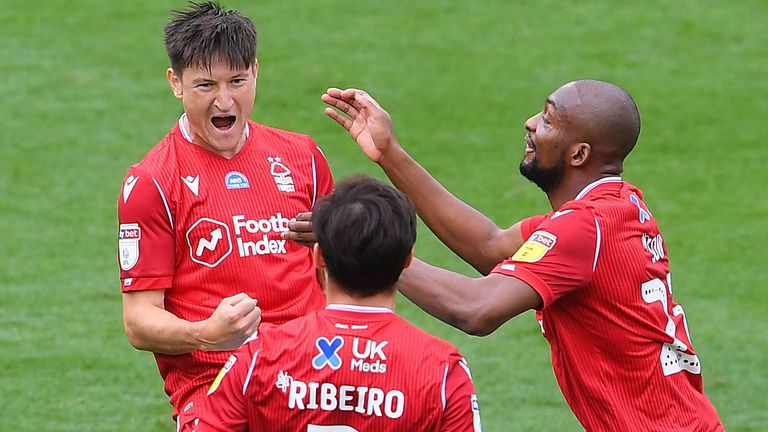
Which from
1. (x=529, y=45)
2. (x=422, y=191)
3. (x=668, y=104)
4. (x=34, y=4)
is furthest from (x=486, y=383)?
(x=34, y=4)

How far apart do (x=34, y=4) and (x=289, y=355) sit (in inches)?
565

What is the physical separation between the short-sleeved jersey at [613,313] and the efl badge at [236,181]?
1.03m

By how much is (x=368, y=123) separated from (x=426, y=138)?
8.66 metres

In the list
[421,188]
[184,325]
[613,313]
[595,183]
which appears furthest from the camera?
[421,188]

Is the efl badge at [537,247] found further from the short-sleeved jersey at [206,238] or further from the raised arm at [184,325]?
the raised arm at [184,325]

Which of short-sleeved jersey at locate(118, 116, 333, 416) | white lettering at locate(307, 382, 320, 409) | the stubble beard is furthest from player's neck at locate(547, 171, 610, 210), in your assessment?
white lettering at locate(307, 382, 320, 409)

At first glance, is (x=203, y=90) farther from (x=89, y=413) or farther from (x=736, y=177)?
(x=736, y=177)

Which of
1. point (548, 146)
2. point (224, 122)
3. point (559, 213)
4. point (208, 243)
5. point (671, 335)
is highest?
point (224, 122)

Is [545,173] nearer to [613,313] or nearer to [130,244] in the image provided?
[613,313]

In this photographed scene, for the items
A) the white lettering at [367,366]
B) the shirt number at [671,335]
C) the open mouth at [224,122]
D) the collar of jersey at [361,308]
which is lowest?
the shirt number at [671,335]

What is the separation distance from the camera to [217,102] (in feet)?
17.0

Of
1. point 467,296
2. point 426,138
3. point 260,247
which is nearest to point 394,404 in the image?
point 467,296

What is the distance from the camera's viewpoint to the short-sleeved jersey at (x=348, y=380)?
4160mm

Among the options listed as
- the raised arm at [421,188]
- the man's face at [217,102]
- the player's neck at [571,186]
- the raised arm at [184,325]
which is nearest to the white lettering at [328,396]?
the raised arm at [184,325]
